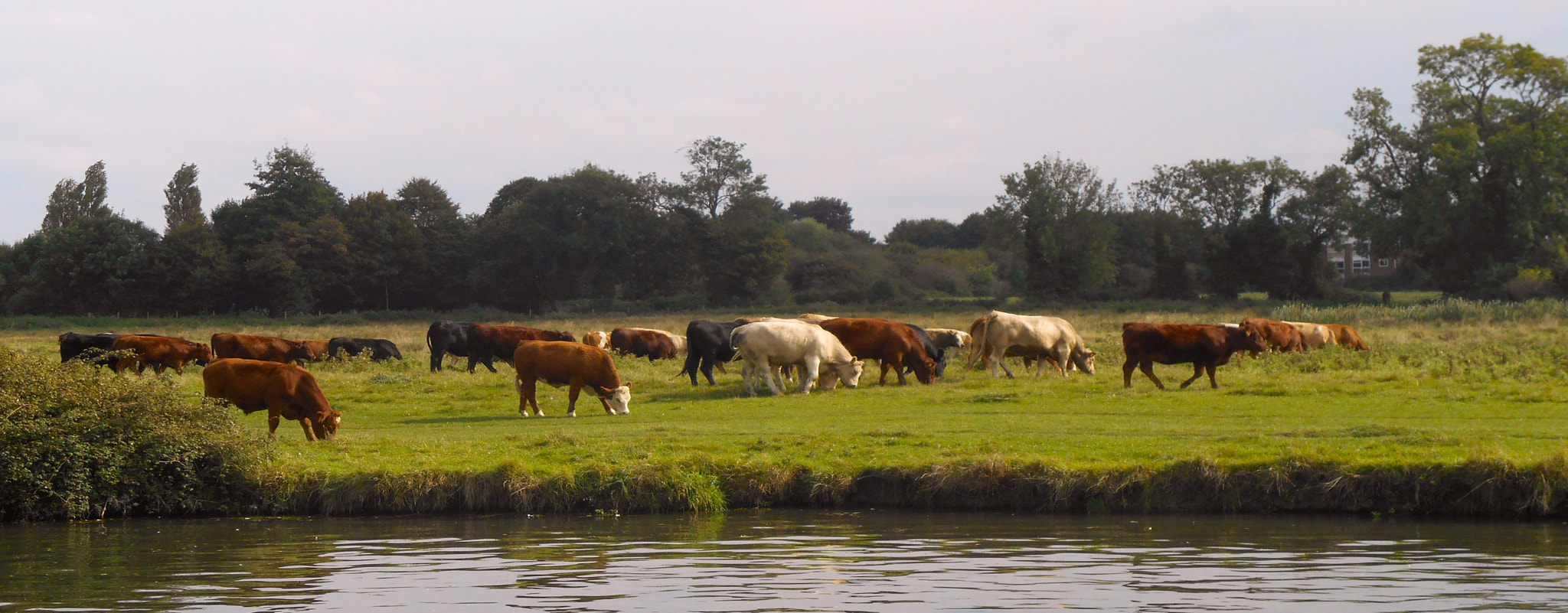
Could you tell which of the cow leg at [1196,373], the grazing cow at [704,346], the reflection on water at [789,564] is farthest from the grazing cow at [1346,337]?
the reflection on water at [789,564]

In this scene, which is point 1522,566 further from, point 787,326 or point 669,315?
point 669,315

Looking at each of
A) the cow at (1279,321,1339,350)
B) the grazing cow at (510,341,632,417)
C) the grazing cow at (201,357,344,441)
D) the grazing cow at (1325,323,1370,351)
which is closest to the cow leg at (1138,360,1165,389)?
the grazing cow at (510,341,632,417)

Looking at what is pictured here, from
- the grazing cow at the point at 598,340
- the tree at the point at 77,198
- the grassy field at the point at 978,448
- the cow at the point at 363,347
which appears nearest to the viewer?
the grassy field at the point at 978,448

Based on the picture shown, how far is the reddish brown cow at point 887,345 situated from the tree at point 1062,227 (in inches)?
2097

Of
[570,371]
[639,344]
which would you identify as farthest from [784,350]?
[639,344]

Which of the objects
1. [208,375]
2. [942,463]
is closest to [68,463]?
[208,375]

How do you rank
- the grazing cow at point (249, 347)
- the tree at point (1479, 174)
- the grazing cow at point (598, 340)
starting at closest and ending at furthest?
the grazing cow at point (249, 347), the grazing cow at point (598, 340), the tree at point (1479, 174)

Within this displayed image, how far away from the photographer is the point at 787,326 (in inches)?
1033

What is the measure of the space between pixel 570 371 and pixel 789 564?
12173 millimetres

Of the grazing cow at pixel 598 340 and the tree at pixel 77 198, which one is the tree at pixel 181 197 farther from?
the grazing cow at pixel 598 340

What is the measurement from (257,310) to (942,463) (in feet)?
225

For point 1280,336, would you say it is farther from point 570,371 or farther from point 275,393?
point 275,393

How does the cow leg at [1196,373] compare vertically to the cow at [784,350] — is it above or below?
below

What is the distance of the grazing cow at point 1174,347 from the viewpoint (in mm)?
25062
